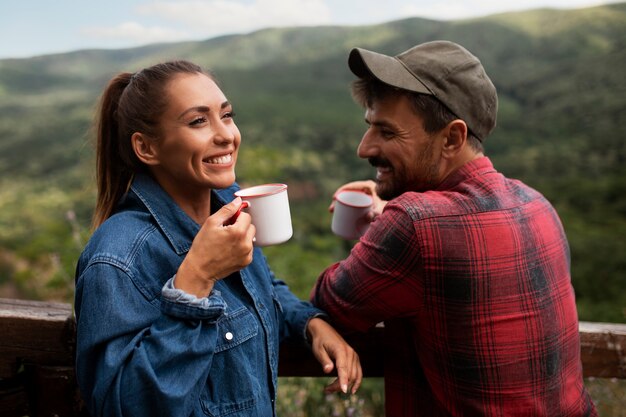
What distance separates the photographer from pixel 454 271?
1611mm

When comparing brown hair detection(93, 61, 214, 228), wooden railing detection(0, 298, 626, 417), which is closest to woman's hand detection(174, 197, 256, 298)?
brown hair detection(93, 61, 214, 228)

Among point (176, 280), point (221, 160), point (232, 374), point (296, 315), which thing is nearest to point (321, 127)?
point (296, 315)

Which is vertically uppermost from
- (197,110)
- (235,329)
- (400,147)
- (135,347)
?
(197,110)

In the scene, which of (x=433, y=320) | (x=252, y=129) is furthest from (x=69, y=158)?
(x=433, y=320)

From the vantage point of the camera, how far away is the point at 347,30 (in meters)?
10.1

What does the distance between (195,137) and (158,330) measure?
0.57 metres

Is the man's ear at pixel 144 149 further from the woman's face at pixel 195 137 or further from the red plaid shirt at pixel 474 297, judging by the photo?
the red plaid shirt at pixel 474 297

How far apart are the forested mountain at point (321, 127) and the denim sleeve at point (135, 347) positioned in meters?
2.92

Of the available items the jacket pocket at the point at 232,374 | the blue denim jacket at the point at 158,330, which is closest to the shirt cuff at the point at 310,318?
the blue denim jacket at the point at 158,330

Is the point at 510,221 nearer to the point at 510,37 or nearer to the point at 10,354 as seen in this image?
the point at 10,354

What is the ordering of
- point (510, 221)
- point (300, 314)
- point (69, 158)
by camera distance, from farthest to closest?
point (69, 158) → point (300, 314) → point (510, 221)

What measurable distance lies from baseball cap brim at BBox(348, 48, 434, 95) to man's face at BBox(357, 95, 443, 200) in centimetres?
6

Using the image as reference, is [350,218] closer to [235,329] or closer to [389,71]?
[389,71]

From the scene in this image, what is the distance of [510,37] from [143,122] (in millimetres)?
9406
